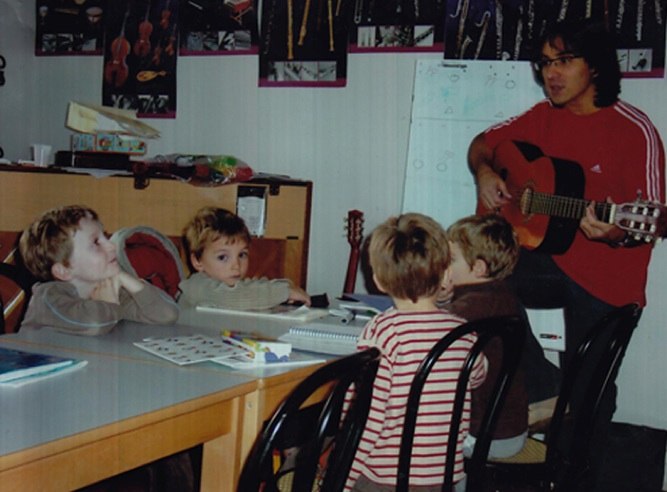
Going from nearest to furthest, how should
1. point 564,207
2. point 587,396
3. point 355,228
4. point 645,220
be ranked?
1. point 587,396
2. point 645,220
3. point 564,207
4. point 355,228

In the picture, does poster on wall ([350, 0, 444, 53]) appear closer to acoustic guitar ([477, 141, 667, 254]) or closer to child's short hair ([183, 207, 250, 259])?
acoustic guitar ([477, 141, 667, 254])

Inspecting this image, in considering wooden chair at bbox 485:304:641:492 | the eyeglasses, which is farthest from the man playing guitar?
wooden chair at bbox 485:304:641:492

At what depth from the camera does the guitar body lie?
10.00ft

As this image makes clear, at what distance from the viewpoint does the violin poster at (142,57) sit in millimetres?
3922

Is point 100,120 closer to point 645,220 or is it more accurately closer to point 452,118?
point 452,118

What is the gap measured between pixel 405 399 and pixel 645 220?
1681 millimetres

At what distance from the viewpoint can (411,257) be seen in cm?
167

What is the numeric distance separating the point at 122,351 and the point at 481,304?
33.3 inches

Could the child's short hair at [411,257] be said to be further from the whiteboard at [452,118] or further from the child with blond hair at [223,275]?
the whiteboard at [452,118]

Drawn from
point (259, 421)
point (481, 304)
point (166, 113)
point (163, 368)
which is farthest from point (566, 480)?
point (166, 113)

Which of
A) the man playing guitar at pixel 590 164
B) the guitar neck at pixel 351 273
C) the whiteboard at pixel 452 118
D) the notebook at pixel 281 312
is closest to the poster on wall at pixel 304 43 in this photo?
the whiteboard at pixel 452 118

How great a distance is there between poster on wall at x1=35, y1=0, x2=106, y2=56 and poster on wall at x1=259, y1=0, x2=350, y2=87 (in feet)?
3.03

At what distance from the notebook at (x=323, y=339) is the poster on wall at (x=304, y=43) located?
1.74m

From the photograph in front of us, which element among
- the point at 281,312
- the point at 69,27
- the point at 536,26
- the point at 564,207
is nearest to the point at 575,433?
the point at 281,312
